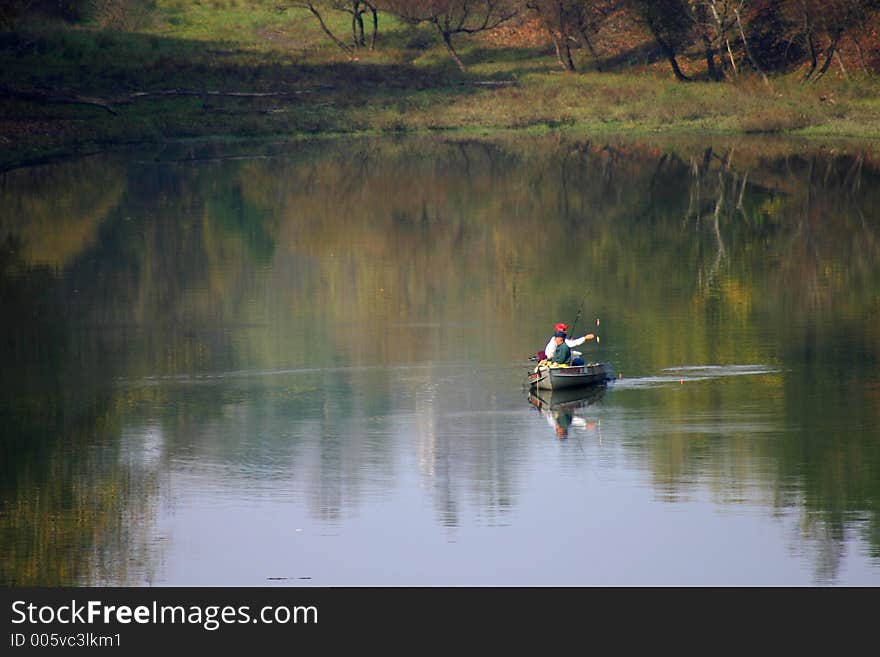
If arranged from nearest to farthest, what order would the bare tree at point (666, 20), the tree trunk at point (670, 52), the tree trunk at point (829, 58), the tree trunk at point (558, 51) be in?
the tree trunk at point (829, 58) < the bare tree at point (666, 20) < the tree trunk at point (670, 52) < the tree trunk at point (558, 51)

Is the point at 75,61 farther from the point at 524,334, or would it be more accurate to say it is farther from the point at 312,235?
the point at 524,334

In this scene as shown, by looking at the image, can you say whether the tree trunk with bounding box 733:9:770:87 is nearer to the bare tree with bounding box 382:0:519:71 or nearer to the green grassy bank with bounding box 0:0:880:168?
the green grassy bank with bounding box 0:0:880:168

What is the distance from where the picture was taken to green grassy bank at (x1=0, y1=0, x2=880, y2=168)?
77.0 m

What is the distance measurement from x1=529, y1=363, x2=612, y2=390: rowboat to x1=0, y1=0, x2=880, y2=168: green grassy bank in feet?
155

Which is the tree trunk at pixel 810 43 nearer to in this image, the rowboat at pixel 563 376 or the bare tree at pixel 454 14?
the bare tree at pixel 454 14

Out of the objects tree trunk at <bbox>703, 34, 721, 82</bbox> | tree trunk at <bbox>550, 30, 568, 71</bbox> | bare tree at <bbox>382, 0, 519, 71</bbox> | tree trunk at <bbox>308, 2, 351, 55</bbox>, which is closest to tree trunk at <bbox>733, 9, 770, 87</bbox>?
tree trunk at <bbox>703, 34, 721, 82</bbox>

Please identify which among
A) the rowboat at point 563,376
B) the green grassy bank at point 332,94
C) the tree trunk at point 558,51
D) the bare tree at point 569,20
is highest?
the bare tree at point 569,20

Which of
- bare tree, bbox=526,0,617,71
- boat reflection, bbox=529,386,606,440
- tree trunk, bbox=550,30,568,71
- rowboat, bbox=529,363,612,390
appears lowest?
boat reflection, bbox=529,386,606,440

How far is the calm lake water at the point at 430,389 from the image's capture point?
20.9m

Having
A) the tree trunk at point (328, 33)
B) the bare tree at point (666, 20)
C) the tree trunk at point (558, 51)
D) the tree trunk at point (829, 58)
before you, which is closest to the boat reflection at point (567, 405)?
the tree trunk at point (829, 58)

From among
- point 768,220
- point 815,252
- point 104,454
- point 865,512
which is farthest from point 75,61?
point 865,512

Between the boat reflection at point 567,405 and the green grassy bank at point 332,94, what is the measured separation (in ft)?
155

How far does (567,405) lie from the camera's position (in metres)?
27.7

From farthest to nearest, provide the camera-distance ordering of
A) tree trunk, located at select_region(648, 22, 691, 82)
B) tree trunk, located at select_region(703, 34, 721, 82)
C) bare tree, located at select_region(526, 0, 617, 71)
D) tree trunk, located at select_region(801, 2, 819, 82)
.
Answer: bare tree, located at select_region(526, 0, 617, 71) < tree trunk, located at select_region(703, 34, 721, 82) < tree trunk, located at select_region(648, 22, 691, 82) < tree trunk, located at select_region(801, 2, 819, 82)
